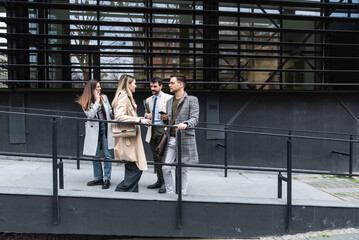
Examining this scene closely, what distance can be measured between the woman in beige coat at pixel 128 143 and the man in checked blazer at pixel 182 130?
14.9 inches

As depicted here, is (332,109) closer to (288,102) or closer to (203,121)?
(288,102)

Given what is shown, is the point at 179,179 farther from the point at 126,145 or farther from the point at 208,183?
the point at 208,183

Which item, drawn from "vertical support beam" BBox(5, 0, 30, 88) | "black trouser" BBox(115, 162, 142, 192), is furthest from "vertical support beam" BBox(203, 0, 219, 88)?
"vertical support beam" BBox(5, 0, 30, 88)

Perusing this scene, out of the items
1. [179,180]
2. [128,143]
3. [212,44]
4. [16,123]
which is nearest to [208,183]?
[179,180]

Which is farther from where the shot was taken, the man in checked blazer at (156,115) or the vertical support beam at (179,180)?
the man in checked blazer at (156,115)

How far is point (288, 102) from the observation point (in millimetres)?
8172

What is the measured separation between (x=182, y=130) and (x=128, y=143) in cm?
77

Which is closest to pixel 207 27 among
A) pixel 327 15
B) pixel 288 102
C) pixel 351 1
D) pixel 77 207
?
pixel 288 102

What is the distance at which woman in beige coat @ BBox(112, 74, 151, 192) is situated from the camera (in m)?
4.11

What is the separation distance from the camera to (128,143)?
4125mm

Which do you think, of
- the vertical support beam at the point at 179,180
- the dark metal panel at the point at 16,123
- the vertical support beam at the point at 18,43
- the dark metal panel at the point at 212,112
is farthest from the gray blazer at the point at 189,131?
the vertical support beam at the point at 18,43

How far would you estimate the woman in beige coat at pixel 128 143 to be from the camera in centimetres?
411

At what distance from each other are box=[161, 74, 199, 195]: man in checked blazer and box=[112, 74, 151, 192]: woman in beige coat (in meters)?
0.38

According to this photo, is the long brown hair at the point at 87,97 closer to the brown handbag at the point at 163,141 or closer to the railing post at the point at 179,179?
the brown handbag at the point at 163,141
